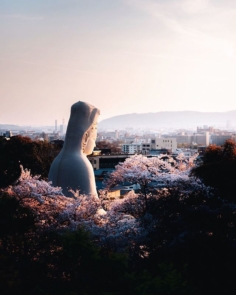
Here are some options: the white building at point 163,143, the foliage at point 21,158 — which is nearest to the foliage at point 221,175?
the foliage at point 21,158

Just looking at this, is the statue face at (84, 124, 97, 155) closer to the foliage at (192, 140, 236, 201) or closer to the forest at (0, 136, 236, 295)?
the forest at (0, 136, 236, 295)

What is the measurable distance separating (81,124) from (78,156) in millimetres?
1120

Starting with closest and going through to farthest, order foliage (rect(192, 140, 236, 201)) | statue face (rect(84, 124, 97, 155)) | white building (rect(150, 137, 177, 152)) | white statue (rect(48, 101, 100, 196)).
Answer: foliage (rect(192, 140, 236, 201)) → white statue (rect(48, 101, 100, 196)) → statue face (rect(84, 124, 97, 155)) → white building (rect(150, 137, 177, 152))

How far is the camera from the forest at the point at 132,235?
736 centimetres

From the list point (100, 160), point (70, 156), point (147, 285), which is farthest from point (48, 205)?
point (100, 160)

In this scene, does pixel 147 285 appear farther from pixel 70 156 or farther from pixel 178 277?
pixel 70 156

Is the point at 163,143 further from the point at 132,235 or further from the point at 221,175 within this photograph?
the point at 132,235

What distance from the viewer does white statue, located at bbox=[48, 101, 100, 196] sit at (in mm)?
14453

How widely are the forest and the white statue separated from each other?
41.1 inches

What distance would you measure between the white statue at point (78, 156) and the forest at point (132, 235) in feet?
3.42

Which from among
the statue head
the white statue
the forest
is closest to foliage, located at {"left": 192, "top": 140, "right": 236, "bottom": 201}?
the forest

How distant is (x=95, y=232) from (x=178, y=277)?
13.9ft

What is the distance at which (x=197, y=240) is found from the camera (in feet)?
34.0

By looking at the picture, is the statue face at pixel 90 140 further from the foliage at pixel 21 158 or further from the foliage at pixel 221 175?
the foliage at pixel 221 175
